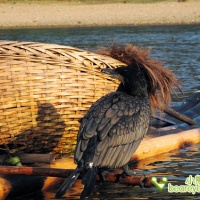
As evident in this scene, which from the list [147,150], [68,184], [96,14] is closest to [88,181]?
[68,184]

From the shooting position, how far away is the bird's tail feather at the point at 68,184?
17.7 ft

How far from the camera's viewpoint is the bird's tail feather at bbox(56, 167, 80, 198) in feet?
17.7

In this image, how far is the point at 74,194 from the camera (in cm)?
676

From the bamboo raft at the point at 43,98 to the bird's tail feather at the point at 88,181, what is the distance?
1.09 meters

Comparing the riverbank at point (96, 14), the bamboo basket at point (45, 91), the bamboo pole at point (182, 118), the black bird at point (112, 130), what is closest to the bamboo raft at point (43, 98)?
the bamboo basket at point (45, 91)

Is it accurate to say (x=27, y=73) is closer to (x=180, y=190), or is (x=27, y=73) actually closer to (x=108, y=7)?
(x=180, y=190)

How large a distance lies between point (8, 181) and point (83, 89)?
1.16 meters

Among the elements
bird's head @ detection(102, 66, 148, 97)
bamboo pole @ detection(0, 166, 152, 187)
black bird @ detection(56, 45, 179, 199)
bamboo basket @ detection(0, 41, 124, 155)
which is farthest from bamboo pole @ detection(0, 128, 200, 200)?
bird's head @ detection(102, 66, 148, 97)

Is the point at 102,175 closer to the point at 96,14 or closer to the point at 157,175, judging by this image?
the point at 157,175

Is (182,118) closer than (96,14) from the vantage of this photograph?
Yes

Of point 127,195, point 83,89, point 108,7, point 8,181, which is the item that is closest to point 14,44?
point 83,89

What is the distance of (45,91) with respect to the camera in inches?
267

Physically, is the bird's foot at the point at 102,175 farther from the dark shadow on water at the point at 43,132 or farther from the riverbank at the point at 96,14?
the riverbank at the point at 96,14

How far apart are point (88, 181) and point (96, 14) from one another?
39867mm
